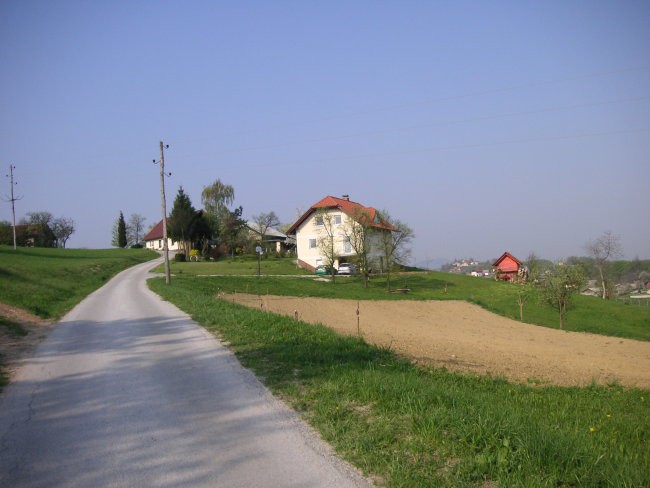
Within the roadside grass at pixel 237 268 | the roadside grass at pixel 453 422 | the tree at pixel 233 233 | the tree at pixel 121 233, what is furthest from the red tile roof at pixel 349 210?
the tree at pixel 121 233

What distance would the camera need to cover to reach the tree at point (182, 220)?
7506 centimetres

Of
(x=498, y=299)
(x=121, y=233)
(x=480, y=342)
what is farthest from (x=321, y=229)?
(x=121, y=233)

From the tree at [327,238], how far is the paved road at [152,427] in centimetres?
4393

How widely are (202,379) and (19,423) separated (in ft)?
9.27

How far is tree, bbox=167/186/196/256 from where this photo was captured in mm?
75062

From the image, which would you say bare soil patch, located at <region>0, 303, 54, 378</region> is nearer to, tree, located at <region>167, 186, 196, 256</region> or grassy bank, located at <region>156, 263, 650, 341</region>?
grassy bank, located at <region>156, 263, 650, 341</region>

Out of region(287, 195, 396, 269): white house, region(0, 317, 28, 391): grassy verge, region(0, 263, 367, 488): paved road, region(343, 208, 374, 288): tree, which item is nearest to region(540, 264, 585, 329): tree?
region(343, 208, 374, 288): tree

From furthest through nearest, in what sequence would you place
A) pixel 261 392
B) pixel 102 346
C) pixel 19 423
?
pixel 102 346, pixel 261 392, pixel 19 423

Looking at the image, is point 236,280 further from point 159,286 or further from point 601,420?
point 601,420

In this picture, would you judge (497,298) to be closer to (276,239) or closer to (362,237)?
(362,237)

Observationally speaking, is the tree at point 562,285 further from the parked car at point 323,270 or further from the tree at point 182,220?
the tree at point 182,220

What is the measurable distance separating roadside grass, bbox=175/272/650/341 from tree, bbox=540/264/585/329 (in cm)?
142

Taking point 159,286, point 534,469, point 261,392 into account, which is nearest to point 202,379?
point 261,392

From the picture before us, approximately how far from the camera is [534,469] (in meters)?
4.80
